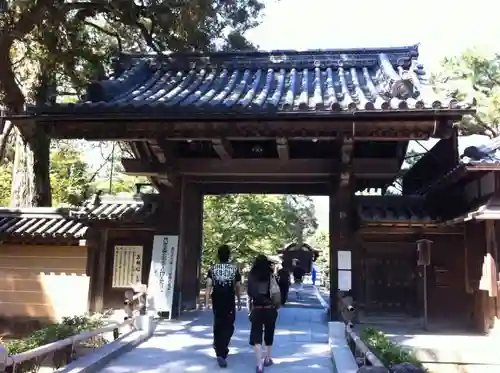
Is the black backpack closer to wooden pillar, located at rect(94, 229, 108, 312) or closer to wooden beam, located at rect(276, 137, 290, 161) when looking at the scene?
wooden beam, located at rect(276, 137, 290, 161)

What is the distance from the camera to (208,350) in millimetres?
7715

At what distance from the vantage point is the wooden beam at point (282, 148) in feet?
28.8

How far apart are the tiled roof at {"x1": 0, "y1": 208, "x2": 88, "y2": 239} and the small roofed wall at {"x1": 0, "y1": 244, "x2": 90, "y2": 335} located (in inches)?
17.6

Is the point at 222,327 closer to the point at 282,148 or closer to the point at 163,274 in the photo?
the point at 282,148

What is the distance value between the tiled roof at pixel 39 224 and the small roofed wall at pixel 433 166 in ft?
28.0

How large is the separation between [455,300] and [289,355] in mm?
4955

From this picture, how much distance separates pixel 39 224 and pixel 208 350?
22.3 ft

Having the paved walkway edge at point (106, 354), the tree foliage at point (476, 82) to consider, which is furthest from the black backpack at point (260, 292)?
the tree foliage at point (476, 82)

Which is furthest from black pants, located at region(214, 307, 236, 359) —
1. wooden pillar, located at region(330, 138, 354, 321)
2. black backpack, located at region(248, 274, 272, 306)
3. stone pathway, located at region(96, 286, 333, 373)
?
wooden pillar, located at region(330, 138, 354, 321)

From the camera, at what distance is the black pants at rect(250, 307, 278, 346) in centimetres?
645

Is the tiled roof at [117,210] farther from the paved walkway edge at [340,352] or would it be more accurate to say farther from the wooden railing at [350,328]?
the paved walkway edge at [340,352]

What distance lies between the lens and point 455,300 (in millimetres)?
10664

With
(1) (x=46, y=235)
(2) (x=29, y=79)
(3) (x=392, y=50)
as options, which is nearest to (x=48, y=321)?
(1) (x=46, y=235)

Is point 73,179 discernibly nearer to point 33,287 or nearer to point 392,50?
point 33,287
